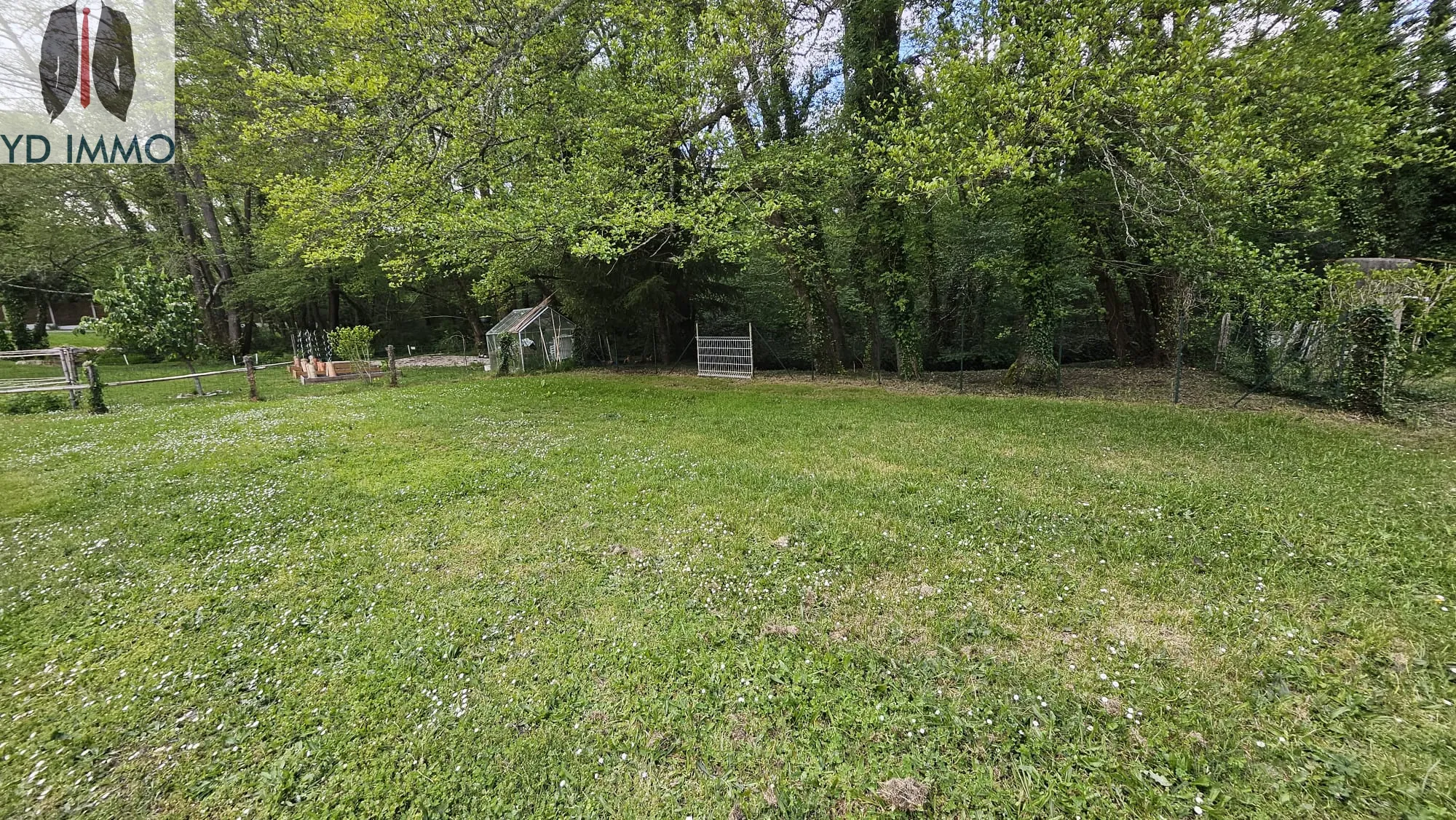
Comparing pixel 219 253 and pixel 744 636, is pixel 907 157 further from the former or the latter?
pixel 219 253

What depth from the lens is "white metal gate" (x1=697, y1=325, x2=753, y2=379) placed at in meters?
14.9

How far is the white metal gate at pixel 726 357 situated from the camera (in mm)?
14906

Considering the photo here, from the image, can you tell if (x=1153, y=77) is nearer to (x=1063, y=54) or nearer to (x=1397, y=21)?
(x=1063, y=54)

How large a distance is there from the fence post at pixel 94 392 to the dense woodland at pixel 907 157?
5.86 metres

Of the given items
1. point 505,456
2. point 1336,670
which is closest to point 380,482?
point 505,456

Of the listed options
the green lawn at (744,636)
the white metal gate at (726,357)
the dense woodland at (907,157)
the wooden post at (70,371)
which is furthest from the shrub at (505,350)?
the green lawn at (744,636)

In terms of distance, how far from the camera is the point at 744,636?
10.4 feet

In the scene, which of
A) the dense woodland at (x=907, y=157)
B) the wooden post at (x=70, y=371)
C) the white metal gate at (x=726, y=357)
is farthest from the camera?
the white metal gate at (x=726, y=357)

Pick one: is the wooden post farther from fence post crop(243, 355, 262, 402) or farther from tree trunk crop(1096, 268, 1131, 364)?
tree trunk crop(1096, 268, 1131, 364)

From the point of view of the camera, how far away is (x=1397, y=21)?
9.98m

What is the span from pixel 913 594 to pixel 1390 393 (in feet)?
32.1
